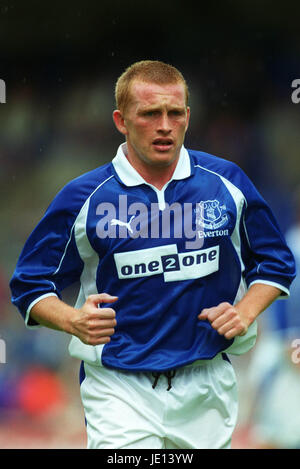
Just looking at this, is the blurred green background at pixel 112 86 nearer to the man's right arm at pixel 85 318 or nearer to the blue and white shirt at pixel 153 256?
the blue and white shirt at pixel 153 256

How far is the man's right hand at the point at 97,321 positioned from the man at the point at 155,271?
11 centimetres

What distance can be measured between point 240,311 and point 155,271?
308mm

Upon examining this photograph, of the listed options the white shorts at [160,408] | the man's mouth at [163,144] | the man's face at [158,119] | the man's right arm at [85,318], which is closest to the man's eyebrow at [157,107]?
the man's face at [158,119]

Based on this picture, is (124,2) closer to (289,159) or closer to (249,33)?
(249,33)

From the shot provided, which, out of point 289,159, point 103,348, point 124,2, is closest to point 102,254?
point 103,348

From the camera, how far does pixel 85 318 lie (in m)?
2.59

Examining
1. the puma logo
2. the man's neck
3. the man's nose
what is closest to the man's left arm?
the puma logo

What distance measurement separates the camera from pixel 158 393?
280 cm

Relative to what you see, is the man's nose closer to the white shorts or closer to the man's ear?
the man's ear

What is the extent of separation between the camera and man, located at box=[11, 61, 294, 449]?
109 inches

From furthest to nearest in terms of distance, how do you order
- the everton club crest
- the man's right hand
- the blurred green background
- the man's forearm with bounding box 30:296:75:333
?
the blurred green background, the everton club crest, the man's forearm with bounding box 30:296:75:333, the man's right hand

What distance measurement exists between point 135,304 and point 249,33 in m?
4.33

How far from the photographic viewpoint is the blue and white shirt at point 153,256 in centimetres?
279

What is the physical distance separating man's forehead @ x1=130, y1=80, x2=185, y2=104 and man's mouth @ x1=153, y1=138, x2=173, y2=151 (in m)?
0.13
